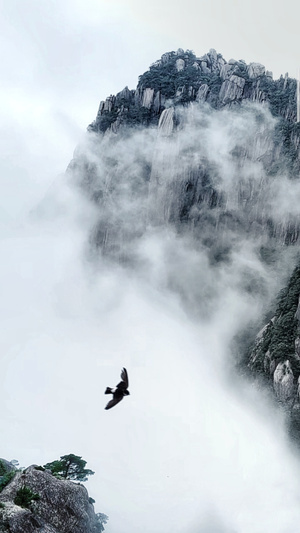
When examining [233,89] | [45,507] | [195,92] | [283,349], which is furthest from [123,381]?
[195,92]

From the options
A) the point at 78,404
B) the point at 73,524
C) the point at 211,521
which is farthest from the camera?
the point at 78,404

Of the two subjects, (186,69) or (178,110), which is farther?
(186,69)

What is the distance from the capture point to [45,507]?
4509 cm

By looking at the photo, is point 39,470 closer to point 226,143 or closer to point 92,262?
point 92,262

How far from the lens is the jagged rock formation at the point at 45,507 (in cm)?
4084

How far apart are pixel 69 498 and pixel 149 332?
113 m

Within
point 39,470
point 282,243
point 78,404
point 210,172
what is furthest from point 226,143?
point 39,470

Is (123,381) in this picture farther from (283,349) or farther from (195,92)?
(195,92)

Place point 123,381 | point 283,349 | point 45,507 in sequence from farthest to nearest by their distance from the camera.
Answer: point 283,349
point 45,507
point 123,381

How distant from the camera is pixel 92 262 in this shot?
171500mm

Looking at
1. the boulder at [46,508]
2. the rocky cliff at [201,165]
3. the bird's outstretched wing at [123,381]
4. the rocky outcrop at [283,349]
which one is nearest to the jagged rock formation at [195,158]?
the rocky cliff at [201,165]

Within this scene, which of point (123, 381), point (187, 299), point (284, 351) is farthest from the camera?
point (187, 299)

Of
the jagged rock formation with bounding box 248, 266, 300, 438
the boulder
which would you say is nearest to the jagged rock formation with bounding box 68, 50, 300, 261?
the jagged rock formation with bounding box 248, 266, 300, 438

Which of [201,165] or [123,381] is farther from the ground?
[201,165]
